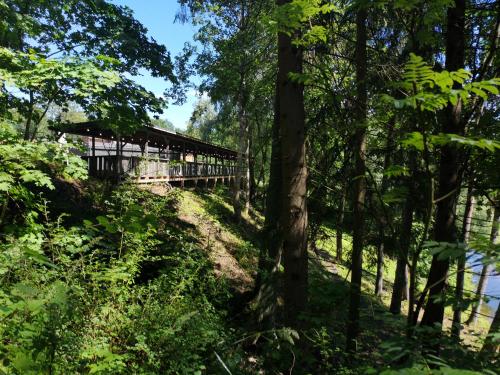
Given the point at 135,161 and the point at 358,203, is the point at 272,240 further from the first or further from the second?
the point at 135,161

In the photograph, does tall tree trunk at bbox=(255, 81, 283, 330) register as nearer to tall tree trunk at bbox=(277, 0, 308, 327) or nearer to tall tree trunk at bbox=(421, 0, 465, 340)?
tall tree trunk at bbox=(277, 0, 308, 327)

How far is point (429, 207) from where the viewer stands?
2004 millimetres

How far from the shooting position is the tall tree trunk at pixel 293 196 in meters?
3.73

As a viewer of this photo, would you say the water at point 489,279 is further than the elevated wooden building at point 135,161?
No

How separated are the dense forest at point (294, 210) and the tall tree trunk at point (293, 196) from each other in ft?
0.05

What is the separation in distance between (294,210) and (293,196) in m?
0.16

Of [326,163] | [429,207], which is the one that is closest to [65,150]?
[326,163]

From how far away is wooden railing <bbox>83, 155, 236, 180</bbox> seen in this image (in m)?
14.5

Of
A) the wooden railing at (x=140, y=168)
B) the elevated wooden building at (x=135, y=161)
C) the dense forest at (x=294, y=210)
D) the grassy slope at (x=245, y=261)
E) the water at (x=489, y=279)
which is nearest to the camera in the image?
the water at (x=489, y=279)

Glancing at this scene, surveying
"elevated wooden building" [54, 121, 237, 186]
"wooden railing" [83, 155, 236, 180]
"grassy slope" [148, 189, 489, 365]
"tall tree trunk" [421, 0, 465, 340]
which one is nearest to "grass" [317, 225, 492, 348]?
"grassy slope" [148, 189, 489, 365]

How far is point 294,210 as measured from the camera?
147 inches

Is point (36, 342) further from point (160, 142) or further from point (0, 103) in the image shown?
point (160, 142)

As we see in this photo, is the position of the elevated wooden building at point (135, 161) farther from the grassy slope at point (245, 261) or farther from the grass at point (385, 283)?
the grass at point (385, 283)

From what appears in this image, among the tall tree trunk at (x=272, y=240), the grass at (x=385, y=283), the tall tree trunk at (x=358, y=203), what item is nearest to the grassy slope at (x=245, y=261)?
the grass at (x=385, y=283)
